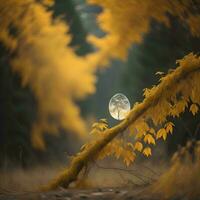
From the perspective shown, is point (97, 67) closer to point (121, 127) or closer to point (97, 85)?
point (97, 85)

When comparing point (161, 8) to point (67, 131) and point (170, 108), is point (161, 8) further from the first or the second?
point (67, 131)

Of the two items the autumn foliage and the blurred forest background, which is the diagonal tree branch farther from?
the blurred forest background

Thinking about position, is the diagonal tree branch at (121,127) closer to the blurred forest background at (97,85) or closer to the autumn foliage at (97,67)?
the autumn foliage at (97,67)

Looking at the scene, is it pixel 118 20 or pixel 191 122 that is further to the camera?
pixel 191 122

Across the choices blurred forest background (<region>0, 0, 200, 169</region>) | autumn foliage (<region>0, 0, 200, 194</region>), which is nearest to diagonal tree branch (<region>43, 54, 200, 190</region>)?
autumn foliage (<region>0, 0, 200, 194</region>)

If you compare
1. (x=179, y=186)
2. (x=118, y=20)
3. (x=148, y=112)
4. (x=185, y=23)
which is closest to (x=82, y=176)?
(x=148, y=112)

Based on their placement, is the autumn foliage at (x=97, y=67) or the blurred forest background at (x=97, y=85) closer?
the autumn foliage at (x=97, y=67)

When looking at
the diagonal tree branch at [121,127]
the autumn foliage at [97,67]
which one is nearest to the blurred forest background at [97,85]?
the autumn foliage at [97,67]

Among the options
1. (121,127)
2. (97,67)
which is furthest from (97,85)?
(121,127)
